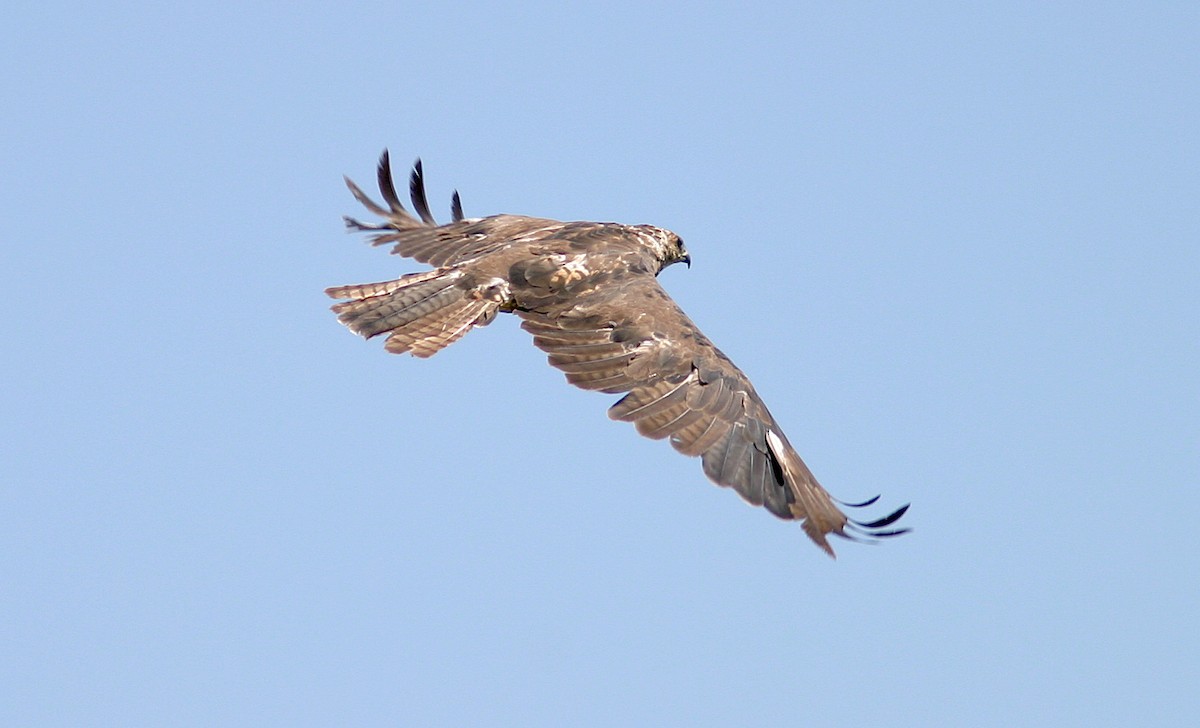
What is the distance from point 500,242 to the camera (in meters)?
14.3

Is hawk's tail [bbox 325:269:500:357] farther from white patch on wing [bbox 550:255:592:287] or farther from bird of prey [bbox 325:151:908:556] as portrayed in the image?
white patch on wing [bbox 550:255:592:287]

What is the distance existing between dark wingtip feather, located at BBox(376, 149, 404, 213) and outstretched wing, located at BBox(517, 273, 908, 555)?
3.43m

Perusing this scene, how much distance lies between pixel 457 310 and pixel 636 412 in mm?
2157

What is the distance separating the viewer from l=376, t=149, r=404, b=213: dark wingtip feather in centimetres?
1586

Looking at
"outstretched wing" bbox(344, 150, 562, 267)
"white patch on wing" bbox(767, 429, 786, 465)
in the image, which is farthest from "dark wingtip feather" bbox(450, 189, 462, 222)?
"white patch on wing" bbox(767, 429, 786, 465)

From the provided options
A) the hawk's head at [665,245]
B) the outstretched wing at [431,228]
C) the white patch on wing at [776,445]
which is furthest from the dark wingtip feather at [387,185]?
the white patch on wing at [776,445]

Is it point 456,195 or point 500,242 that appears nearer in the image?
point 500,242

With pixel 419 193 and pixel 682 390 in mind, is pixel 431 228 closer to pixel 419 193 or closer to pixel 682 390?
pixel 419 193

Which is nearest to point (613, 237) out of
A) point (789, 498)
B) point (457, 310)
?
point (457, 310)

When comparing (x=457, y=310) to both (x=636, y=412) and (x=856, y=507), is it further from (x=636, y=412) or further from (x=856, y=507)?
(x=856, y=507)

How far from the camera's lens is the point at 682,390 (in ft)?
38.9

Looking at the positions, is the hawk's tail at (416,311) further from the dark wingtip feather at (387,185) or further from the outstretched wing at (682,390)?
the dark wingtip feather at (387,185)

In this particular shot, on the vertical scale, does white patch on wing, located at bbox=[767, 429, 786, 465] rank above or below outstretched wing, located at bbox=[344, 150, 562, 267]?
below

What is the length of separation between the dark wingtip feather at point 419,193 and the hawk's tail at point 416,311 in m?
2.54
